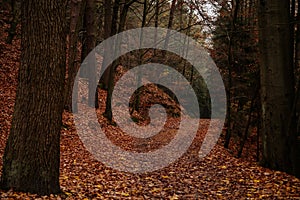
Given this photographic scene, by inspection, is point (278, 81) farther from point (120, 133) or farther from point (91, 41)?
point (91, 41)

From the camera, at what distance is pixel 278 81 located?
26.7 feet

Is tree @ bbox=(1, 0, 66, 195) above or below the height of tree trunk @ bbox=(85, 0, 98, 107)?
below

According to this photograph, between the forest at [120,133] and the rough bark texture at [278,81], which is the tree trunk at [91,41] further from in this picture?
the rough bark texture at [278,81]

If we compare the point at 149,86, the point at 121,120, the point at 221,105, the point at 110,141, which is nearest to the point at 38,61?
the point at 110,141

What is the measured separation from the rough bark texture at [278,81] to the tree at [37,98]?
5346mm

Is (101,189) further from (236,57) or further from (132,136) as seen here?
(236,57)

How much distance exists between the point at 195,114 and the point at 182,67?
15.8 feet

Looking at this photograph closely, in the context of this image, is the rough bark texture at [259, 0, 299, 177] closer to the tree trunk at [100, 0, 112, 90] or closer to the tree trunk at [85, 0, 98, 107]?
the tree trunk at [85, 0, 98, 107]

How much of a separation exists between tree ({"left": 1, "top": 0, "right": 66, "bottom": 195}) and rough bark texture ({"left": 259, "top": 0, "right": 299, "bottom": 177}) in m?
5.35

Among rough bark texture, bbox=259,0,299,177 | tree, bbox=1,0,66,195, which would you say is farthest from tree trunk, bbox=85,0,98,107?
tree, bbox=1,0,66,195

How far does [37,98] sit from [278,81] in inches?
231

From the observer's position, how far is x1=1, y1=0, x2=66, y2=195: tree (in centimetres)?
512

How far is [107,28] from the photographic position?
53.1 ft

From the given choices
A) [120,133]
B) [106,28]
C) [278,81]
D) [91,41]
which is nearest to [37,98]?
[278,81]
